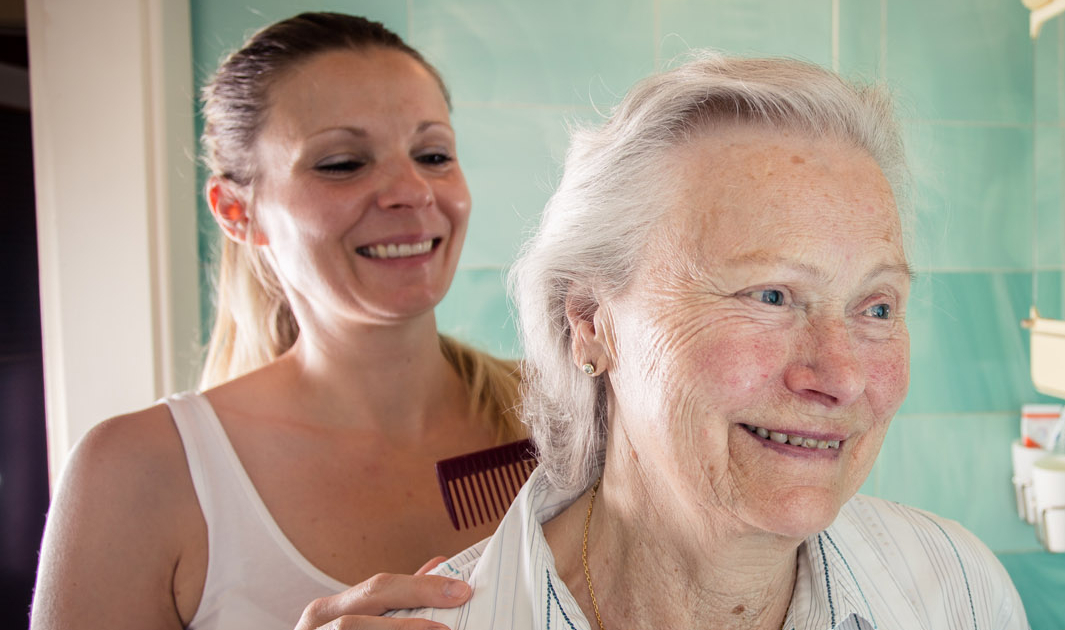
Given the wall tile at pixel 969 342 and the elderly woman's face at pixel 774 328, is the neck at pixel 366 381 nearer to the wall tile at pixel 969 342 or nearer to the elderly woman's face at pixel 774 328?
the elderly woman's face at pixel 774 328

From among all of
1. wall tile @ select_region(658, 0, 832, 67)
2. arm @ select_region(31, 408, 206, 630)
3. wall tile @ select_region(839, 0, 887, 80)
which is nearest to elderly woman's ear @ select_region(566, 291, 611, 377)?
arm @ select_region(31, 408, 206, 630)

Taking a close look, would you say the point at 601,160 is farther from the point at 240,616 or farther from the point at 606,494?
the point at 240,616

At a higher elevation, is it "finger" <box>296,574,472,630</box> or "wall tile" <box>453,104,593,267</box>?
"wall tile" <box>453,104,593,267</box>

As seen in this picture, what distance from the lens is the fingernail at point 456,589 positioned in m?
0.88

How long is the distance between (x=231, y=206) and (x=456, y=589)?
2.90 feet

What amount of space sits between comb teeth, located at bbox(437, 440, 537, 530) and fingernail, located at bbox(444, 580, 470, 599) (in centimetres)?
34

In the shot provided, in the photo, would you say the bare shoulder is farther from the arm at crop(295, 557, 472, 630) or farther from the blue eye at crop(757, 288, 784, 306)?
the blue eye at crop(757, 288, 784, 306)

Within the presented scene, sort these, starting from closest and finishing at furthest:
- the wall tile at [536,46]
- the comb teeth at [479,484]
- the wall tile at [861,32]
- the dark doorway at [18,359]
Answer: the comb teeth at [479,484]
the dark doorway at [18,359]
the wall tile at [536,46]
the wall tile at [861,32]

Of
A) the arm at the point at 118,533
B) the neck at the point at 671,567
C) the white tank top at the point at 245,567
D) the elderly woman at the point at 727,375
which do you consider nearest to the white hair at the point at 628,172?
the elderly woman at the point at 727,375

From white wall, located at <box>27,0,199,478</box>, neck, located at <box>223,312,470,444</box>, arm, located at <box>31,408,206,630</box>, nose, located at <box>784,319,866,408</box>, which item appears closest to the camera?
nose, located at <box>784,319,866,408</box>

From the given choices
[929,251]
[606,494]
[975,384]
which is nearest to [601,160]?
[606,494]

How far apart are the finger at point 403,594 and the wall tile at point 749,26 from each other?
1.78 metres

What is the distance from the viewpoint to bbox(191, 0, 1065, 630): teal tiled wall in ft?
7.24

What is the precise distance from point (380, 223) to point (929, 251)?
5.94 ft
